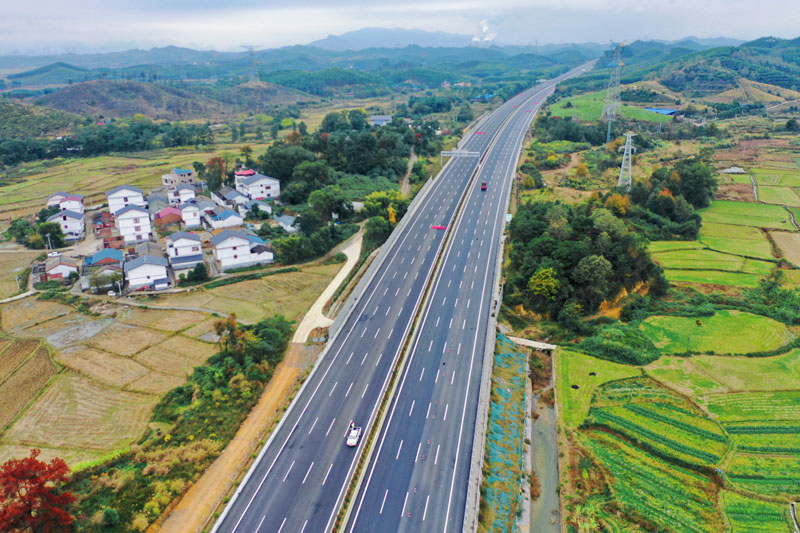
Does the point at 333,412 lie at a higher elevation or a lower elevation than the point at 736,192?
lower

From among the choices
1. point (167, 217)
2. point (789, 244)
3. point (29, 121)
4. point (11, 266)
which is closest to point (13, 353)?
point (11, 266)

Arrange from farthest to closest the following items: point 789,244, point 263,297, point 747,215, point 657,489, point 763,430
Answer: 1. point 747,215
2. point 789,244
3. point 263,297
4. point 763,430
5. point 657,489

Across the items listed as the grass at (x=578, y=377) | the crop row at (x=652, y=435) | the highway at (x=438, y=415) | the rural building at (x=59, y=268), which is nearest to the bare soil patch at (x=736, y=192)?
the highway at (x=438, y=415)

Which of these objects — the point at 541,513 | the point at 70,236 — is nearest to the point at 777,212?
the point at 541,513

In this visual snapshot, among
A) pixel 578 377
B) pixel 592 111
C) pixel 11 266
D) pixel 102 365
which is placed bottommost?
pixel 11 266

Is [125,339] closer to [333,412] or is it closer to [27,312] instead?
[27,312]

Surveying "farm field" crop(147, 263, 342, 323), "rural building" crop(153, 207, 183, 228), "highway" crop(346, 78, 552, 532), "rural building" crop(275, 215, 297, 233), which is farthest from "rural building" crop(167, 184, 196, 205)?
"highway" crop(346, 78, 552, 532)

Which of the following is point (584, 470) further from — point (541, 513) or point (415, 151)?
point (415, 151)
